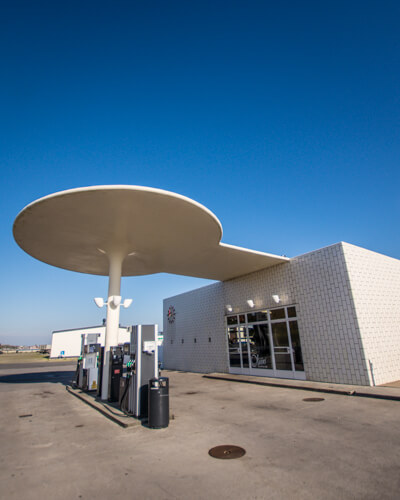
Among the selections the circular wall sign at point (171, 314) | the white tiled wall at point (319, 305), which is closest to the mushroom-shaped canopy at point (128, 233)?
the white tiled wall at point (319, 305)

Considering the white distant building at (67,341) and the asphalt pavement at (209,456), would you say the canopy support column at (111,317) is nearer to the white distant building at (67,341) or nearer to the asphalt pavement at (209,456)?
the asphalt pavement at (209,456)

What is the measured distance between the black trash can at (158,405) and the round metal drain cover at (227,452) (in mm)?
1546

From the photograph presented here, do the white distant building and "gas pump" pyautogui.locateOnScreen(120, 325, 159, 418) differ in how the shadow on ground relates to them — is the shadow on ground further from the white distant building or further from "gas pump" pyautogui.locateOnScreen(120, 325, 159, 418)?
the white distant building

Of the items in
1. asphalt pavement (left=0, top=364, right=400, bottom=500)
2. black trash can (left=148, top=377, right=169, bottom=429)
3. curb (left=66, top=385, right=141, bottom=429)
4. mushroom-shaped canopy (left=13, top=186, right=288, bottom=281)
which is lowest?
asphalt pavement (left=0, top=364, right=400, bottom=500)

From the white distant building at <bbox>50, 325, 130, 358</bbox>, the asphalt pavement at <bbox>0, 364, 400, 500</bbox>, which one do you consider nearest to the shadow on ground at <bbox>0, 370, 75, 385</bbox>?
the asphalt pavement at <bbox>0, 364, 400, 500</bbox>

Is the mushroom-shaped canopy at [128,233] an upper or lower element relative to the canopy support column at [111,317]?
upper

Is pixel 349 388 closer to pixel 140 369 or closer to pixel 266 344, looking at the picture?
pixel 266 344

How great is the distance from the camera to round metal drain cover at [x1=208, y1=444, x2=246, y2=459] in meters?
4.14

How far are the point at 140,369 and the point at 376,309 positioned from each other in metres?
8.24

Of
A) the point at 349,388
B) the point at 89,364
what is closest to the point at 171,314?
the point at 89,364

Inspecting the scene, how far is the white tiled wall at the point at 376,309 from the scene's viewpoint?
9.26 metres

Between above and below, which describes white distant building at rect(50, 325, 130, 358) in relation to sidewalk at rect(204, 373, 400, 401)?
above

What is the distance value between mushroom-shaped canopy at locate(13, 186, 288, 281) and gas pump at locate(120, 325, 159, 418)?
293 cm

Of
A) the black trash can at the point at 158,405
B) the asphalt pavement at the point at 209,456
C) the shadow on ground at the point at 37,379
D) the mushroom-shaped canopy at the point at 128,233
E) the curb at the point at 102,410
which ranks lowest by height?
the asphalt pavement at the point at 209,456
